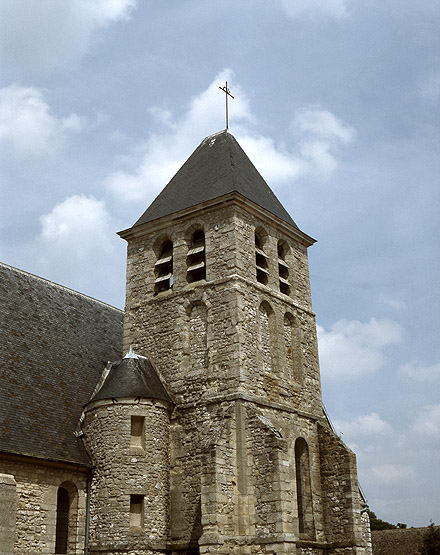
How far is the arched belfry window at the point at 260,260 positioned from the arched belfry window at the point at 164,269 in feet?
8.59

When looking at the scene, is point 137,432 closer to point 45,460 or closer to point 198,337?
point 45,460

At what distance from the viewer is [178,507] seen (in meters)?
16.7

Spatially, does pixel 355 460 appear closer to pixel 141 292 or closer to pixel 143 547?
pixel 143 547

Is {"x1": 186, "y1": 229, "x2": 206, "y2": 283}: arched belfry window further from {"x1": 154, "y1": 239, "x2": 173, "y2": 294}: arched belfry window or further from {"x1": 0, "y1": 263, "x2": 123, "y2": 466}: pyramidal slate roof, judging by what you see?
{"x1": 0, "y1": 263, "x2": 123, "y2": 466}: pyramidal slate roof

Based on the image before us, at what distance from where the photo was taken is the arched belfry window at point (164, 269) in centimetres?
2008

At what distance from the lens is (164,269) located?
20484 mm

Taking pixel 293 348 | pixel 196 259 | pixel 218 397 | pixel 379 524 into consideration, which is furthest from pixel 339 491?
pixel 379 524

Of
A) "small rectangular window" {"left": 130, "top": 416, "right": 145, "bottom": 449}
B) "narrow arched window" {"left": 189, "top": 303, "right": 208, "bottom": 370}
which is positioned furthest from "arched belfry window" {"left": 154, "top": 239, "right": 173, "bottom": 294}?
"small rectangular window" {"left": 130, "top": 416, "right": 145, "bottom": 449}

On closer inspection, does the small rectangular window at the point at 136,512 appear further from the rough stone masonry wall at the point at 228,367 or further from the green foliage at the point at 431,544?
the green foliage at the point at 431,544

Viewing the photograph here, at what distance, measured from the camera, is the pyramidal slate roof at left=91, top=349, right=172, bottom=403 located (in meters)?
17.0

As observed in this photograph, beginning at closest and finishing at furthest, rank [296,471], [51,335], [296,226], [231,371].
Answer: [231,371]
[296,471]
[51,335]
[296,226]

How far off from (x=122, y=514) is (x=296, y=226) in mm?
10587

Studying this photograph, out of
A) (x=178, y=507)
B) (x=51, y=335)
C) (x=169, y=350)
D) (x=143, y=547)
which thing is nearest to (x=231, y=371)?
(x=169, y=350)

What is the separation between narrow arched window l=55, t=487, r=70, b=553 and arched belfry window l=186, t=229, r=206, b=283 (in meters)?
6.83
